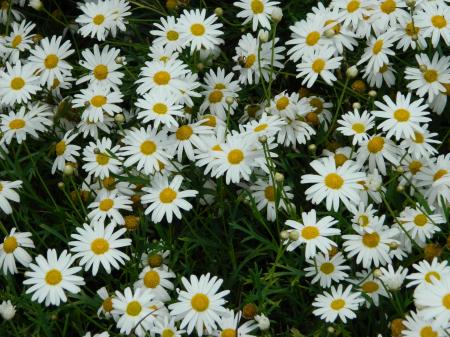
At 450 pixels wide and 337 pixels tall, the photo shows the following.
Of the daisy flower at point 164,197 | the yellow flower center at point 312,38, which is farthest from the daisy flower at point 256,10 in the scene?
the daisy flower at point 164,197

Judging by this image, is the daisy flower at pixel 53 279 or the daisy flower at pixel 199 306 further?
the daisy flower at pixel 53 279

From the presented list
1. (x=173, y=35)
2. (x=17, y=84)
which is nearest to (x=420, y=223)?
(x=173, y=35)

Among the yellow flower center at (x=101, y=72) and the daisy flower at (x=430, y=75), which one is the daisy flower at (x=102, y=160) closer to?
the yellow flower center at (x=101, y=72)

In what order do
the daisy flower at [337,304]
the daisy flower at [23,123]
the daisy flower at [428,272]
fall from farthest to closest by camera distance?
the daisy flower at [23,123] < the daisy flower at [337,304] < the daisy flower at [428,272]

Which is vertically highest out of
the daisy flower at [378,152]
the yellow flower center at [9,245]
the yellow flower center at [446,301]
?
the daisy flower at [378,152]

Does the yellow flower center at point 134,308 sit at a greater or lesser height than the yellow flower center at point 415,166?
lesser

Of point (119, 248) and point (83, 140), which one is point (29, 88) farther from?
point (119, 248)
